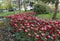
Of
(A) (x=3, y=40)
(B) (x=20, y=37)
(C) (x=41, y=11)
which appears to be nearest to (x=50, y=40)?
(B) (x=20, y=37)

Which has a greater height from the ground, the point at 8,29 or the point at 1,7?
the point at 8,29

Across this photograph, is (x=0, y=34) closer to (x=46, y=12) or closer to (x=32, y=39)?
(x=32, y=39)

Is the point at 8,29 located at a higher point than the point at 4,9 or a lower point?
higher

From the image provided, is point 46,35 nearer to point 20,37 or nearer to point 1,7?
point 20,37

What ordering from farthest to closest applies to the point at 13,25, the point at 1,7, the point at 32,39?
1. the point at 1,7
2. the point at 13,25
3. the point at 32,39

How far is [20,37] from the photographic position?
6.09m

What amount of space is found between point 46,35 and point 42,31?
41 cm

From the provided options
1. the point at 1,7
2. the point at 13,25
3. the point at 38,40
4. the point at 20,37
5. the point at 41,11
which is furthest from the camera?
the point at 1,7

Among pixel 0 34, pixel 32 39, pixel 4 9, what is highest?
pixel 32 39

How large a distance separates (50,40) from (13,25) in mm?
2498

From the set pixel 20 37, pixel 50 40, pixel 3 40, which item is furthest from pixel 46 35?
pixel 3 40

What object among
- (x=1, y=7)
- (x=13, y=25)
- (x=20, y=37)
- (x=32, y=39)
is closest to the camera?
→ (x=32, y=39)

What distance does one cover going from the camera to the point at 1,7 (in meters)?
25.3

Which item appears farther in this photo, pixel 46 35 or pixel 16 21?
pixel 16 21
